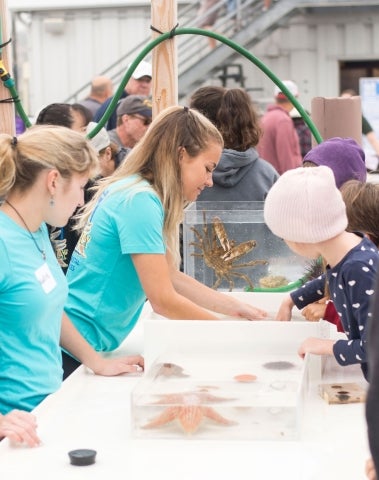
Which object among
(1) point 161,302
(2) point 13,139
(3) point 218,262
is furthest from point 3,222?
(3) point 218,262

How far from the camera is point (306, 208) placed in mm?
1943

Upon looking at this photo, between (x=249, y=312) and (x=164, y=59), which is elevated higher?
(x=164, y=59)

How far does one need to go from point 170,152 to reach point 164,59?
0.81 m

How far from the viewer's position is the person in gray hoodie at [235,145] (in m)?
3.71

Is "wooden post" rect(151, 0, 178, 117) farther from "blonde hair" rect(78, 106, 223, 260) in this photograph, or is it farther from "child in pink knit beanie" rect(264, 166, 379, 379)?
"child in pink knit beanie" rect(264, 166, 379, 379)

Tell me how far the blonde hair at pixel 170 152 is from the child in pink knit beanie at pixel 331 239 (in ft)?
1.80

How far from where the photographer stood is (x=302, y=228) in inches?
76.7

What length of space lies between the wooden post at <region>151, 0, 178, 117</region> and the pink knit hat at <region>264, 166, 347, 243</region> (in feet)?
4.40

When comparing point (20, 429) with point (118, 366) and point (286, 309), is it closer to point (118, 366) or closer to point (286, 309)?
point (118, 366)

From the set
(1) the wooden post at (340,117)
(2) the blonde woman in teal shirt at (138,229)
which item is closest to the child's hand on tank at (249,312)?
(2) the blonde woman in teal shirt at (138,229)

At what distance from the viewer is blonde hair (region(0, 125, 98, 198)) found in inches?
82.9

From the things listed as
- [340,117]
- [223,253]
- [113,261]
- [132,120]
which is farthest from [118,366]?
[132,120]

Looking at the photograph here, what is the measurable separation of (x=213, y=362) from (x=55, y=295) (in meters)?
0.37

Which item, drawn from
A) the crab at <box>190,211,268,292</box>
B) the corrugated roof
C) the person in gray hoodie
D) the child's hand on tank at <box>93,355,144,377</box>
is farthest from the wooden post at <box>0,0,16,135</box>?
the corrugated roof
